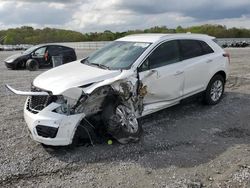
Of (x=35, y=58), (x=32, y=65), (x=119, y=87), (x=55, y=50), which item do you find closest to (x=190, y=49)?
(x=119, y=87)

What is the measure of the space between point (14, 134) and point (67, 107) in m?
1.61

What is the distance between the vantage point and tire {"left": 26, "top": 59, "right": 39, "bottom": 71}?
16.8 meters

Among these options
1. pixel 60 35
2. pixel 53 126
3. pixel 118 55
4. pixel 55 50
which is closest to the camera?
pixel 53 126

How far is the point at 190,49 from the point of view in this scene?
7.14 m

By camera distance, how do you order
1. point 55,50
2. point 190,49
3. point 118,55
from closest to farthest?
point 118,55, point 190,49, point 55,50

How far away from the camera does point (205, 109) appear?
7484 mm

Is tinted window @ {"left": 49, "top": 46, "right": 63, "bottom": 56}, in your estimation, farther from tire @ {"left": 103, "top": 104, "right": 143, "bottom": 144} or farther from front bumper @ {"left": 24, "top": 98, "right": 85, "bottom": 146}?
front bumper @ {"left": 24, "top": 98, "right": 85, "bottom": 146}

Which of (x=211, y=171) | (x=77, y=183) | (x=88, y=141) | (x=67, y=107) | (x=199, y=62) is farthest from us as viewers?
(x=199, y=62)

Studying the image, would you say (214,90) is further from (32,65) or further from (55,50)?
(55,50)

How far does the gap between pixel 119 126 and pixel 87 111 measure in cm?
57

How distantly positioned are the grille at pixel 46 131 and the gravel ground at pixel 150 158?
35 centimetres

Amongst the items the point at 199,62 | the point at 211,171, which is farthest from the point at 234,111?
the point at 211,171

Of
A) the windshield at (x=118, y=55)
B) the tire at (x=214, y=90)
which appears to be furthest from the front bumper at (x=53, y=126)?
the tire at (x=214, y=90)

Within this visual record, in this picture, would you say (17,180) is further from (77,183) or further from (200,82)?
(200,82)
